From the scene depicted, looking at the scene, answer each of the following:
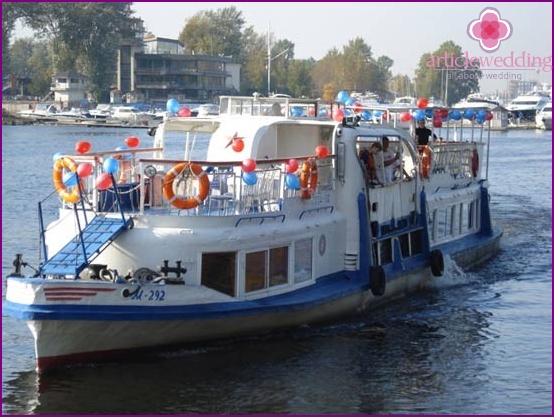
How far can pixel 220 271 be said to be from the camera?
59.6ft

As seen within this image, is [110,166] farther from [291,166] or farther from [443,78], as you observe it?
[443,78]

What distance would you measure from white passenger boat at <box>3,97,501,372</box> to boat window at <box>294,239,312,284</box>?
1.5 inches

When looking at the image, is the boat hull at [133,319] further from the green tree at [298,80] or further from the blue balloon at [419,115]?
the green tree at [298,80]

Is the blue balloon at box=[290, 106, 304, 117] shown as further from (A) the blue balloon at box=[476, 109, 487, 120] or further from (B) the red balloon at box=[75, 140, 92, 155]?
(A) the blue balloon at box=[476, 109, 487, 120]

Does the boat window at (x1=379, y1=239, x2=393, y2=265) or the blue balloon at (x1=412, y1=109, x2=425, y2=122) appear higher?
the blue balloon at (x1=412, y1=109, x2=425, y2=122)

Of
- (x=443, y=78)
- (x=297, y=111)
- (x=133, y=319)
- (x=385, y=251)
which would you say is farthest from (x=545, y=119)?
(x=133, y=319)

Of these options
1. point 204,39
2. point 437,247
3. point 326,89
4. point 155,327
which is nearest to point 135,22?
point 204,39

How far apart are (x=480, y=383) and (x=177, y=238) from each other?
580cm

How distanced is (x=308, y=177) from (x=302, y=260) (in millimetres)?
1580

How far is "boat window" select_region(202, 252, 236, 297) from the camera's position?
1802 centimetres

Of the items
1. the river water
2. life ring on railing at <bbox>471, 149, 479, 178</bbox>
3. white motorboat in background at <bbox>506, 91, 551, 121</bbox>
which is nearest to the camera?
the river water

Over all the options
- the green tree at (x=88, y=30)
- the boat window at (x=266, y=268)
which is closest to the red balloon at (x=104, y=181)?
the boat window at (x=266, y=268)

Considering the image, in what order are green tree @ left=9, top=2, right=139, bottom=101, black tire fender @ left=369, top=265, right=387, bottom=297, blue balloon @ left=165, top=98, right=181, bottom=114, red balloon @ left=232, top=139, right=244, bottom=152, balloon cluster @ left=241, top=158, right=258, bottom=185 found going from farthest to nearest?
green tree @ left=9, top=2, right=139, bottom=101 → blue balloon @ left=165, top=98, right=181, bottom=114 → black tire fender @ left=369, top=265, right=387, bottom=297 → red balloon @ left=232, top=139, right=244, bottom=152 → balloon cluster @ left=241, top=158, right=258, bottom=185

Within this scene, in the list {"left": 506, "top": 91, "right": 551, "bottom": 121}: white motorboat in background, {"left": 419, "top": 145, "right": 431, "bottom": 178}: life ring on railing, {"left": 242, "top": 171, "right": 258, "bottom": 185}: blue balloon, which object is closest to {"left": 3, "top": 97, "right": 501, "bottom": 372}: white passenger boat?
{"left": 242, "top": 171, "right": 258, "bottom": 185}: blue balloon
